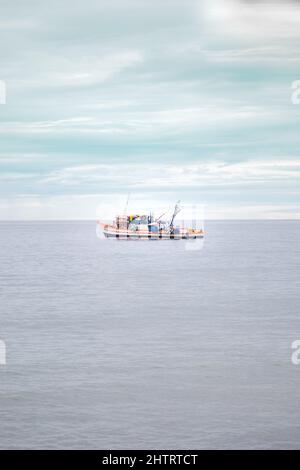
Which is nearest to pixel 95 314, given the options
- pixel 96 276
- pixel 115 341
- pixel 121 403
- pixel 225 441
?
pixel 115 341

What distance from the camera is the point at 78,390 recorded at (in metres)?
35.4

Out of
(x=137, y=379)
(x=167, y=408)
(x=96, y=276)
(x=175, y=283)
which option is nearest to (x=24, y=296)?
(x=175, y=283)

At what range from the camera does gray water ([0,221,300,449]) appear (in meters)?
29.6

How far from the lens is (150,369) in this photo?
39844mm

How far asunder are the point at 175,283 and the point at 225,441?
2460 inches

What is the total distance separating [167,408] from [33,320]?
2803 centimetres

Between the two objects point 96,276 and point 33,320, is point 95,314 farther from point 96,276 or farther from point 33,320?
point 96,276

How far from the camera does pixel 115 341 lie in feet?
159

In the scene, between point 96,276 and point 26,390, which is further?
point 96,276

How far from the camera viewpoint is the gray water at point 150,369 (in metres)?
29.6
